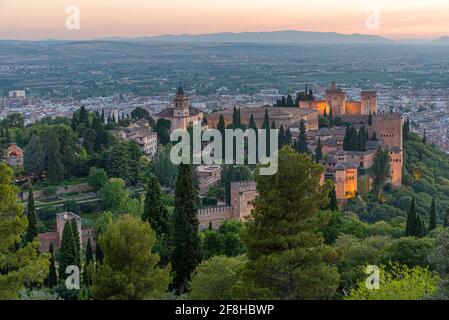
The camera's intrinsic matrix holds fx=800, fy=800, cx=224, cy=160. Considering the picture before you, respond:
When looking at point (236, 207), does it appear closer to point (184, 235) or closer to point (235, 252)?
point (235, 252)

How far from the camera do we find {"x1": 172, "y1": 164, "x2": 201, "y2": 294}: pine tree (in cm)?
1866

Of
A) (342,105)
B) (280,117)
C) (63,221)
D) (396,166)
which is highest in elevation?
(342,105)

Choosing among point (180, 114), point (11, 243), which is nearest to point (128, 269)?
point (11, 243)

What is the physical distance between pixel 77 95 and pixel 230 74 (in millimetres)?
47622

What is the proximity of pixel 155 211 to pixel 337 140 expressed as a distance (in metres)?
26.7

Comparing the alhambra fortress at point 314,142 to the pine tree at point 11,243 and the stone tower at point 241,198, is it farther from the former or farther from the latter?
the pine tree at point 11,243

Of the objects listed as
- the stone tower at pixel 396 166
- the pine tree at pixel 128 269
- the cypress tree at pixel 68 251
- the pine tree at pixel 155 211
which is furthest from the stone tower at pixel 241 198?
the pine tree at pixel 128 269

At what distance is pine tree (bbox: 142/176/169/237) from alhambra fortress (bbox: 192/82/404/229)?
1034 centimetres

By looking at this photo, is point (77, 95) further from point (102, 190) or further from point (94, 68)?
point (102, 190)

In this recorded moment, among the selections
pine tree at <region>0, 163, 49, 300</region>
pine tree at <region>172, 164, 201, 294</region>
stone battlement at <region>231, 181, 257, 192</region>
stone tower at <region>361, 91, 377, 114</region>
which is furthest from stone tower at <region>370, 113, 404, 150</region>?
pine tree at <region>0, 163, 49, 300</region>

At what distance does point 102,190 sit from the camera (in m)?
34.5

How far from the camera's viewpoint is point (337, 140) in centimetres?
4603
